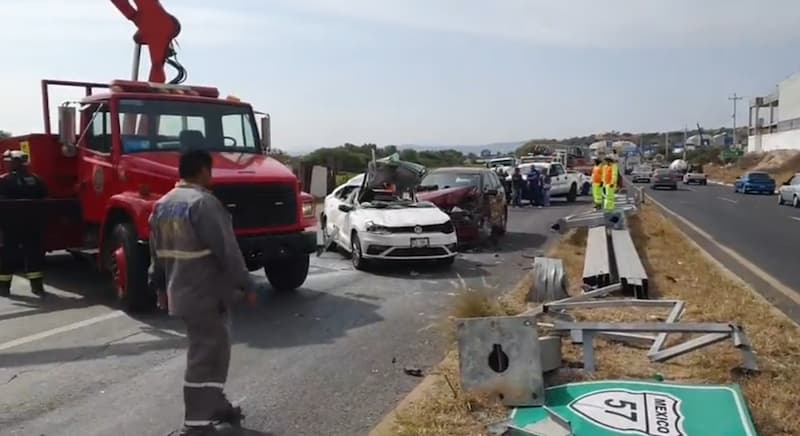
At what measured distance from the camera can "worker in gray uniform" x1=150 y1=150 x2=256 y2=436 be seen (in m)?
4.75

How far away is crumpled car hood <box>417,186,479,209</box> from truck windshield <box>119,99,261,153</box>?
18.1 feet

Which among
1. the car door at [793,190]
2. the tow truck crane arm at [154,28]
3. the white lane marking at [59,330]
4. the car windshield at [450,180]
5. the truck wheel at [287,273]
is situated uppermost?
the tow truck crane arm at [154,28]

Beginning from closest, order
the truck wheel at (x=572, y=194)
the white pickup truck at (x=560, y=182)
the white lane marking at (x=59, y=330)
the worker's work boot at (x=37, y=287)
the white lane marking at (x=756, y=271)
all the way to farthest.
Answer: the white lane marking at (x=59, y=330) → the white lane marking at (x=756, y=271) → the worker's work boot at (x=37, y=287) → the white pickup truck at (x=560, y=182) → the truck wheel at (x=572, y=194)

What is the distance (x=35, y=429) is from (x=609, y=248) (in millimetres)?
8792

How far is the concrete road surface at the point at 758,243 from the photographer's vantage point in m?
10.6

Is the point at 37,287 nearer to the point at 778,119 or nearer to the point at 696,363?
the point at 696,363

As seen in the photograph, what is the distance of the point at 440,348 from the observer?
284 inches

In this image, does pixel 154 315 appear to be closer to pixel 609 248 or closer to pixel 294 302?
pixel 294 302

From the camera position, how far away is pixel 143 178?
8.95 m

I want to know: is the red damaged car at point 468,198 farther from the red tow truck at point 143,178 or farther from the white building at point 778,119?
the white building at point 778,119

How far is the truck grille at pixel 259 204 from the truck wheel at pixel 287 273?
0.84 meters

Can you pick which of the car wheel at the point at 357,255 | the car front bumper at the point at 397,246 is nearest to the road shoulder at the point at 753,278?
the car front bumper at the point at 397,246

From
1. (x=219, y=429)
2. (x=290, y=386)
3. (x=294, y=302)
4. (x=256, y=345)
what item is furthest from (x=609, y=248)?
(x=219, y=429)

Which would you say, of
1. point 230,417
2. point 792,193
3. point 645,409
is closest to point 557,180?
point 792,193
